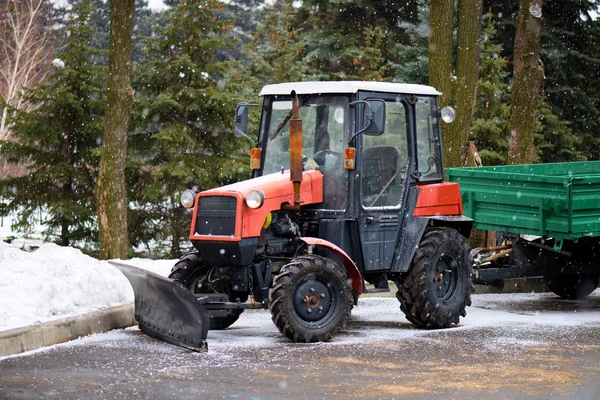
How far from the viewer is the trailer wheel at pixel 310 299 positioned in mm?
9578

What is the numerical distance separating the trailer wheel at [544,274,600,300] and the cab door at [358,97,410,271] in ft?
12.0

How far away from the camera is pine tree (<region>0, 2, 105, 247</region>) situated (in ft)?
67.7

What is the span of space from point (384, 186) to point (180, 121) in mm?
11340

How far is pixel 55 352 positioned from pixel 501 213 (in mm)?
5732

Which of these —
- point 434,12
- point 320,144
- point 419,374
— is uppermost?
point 434,12

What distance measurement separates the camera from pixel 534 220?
11633 millimetres

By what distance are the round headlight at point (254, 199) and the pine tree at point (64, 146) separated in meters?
11.3

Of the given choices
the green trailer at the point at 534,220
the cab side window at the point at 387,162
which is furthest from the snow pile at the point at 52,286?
the green trailer at the point at 534,220

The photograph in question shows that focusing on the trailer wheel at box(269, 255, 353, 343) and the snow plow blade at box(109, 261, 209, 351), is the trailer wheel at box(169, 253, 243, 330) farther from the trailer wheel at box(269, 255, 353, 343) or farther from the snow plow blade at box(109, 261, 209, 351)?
the trailer wheel at box(269, 255, 353, 343)

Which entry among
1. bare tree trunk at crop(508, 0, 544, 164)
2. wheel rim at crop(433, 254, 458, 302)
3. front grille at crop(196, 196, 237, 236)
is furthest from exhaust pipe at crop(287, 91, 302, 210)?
bare tree trunk at crop(508, 0, 544, 164)

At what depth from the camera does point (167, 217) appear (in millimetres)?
21594

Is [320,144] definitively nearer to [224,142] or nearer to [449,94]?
[449,94]

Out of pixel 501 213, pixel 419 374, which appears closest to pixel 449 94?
pixel 501 213

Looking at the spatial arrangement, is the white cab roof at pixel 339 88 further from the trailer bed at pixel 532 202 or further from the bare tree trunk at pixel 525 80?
the bare tree trunk at pixel 525 80
